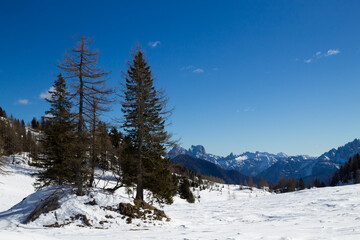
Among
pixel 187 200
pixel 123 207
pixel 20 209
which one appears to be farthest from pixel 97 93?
pixel 187 200

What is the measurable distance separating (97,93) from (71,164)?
5.51 metres

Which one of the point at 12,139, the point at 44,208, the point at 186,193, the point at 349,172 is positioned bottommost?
the point at 186,193

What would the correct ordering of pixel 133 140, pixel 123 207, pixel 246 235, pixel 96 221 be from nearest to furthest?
pixel 246 235
pixel 96 221
pixel 123 207
pixel 133 140

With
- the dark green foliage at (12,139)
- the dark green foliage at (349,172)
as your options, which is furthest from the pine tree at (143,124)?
the dark green foliage at (349,172)

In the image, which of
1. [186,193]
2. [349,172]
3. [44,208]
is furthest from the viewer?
[349,172]

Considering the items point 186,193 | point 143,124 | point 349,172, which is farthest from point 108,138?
point 349,172

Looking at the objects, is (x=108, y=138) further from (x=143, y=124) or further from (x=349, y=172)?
(x=349, y=172)

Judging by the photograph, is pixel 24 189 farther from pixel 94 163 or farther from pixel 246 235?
pixel 246 235

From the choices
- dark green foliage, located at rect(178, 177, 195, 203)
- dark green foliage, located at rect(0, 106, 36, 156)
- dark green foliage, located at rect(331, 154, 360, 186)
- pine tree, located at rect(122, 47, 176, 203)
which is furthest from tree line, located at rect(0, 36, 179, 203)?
dark green foliage, located at rect(331, 154, 360, 186)

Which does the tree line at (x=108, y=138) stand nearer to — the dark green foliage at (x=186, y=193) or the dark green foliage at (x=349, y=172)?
the dark green foliage at (x=186, y=193)

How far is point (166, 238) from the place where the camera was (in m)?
9.39

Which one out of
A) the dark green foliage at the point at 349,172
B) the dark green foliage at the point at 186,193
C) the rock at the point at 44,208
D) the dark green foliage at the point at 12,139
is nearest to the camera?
the rock at the point at 44,208

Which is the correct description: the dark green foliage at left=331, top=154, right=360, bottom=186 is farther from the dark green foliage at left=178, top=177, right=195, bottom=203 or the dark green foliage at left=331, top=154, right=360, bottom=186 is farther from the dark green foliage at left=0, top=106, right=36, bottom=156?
the dark green foliage at left=0, top=106, right=36, bottom=156

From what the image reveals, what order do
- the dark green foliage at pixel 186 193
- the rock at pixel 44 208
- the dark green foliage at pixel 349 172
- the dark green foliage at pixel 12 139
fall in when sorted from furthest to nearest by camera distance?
the dark green foliage at pixel 349 172 → the dark green foliage at pixel 186 193 → the dark green foliage at pixel 12 139 → the rock at pixel 44 208
